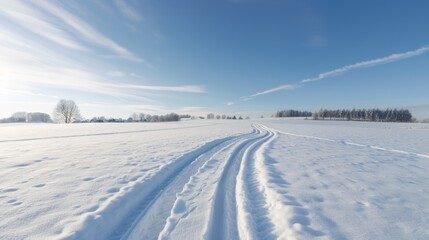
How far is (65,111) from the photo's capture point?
71250 millimetres

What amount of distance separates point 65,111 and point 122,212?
87.8 meters

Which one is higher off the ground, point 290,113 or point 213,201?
point 290,113

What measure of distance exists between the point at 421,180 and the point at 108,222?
350 inches

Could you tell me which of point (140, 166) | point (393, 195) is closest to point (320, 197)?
point (393, 195)

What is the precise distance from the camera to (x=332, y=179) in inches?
231

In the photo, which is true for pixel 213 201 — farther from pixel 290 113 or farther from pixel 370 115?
pixel 290 113

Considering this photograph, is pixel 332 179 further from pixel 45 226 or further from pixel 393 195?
pixel 45 226

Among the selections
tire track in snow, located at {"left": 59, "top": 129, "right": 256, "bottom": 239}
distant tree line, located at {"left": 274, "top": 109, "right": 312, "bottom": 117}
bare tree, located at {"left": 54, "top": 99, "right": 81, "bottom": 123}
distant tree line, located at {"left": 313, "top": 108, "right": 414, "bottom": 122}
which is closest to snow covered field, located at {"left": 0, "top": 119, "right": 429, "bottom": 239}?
tire track in snow, located at {"left": 59, "top": 129, "right": 256, "bottom": 239}

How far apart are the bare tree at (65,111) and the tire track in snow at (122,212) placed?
3388 inches

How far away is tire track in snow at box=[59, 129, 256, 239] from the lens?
325 centimetres

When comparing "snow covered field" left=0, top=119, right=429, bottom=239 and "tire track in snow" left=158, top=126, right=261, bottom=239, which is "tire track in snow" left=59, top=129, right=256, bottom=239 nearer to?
"snow covered field" left=0, top=119, right=429, bottom=239

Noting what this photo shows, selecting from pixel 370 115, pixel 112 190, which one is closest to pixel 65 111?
pixel 112 190

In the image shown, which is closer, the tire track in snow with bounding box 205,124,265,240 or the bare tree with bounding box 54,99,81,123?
the tire track in snow with bounding box 205,124,265,240

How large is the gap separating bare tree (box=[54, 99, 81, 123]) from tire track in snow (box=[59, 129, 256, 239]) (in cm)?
8604
